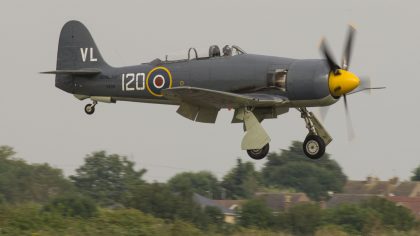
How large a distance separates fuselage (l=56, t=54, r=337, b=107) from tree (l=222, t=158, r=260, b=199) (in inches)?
3182

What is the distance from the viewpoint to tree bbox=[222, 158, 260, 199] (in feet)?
344

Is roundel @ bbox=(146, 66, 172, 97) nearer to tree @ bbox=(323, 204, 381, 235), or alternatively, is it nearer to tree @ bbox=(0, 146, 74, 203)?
tree @ bbox=(323, 204, 381, 235)

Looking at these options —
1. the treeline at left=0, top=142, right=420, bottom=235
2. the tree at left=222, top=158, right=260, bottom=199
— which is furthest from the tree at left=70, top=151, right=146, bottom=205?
the tree at left=222, top=158, right=260, bottom=199

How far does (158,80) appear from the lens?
73.5 ft

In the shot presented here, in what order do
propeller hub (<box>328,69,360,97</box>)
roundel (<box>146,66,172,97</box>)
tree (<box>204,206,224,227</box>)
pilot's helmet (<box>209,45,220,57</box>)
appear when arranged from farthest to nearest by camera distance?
tree (<box>204,206,224,227</box>) < roundel (<box>146,66,172,97</box>) < pilot's helmet (<box>209,45,220,57</box>) < propeller hub (<box>328,69,360,97</box>)

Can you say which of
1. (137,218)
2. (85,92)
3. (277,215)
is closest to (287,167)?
(277,215)

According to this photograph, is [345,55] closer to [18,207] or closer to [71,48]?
[71,48]

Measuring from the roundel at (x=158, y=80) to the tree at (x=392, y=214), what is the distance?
135 ft

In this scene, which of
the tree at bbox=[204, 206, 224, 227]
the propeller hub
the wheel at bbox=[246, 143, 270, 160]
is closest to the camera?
the propeller hub

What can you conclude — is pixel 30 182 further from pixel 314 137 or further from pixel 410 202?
pixel 314 137

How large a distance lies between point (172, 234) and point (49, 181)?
72580mm

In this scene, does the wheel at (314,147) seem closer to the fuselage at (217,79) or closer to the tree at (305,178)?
the fuselage at (217,79)

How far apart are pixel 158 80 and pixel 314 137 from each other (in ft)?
12.4

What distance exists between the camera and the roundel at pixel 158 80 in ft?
73.0
